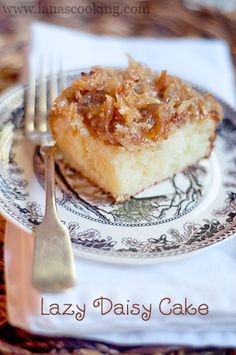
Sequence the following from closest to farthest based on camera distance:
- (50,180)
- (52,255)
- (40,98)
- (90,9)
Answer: (52,255) < (50,180) < (40,98) < (90,9)

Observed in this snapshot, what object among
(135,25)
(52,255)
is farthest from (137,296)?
(135,25)

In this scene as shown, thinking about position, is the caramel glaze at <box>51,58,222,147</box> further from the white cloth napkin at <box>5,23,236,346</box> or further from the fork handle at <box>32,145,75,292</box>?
the white cloth napkin at <box>5,23,236,346</box>

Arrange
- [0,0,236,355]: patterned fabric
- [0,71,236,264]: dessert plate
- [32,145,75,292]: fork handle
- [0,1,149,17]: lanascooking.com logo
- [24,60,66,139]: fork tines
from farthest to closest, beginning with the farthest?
[0,1,149,17]: lanascooking.com logo
[0,0,236,355]: patterned fabric
[24,60,66,139]: fork tines
[0,71,236,264]: dessert plate
[32,145,75,292]: fork handle

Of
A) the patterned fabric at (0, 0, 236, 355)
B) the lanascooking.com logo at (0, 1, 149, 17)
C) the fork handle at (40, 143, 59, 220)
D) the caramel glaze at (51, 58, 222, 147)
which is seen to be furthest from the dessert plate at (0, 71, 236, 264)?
the lanascooking.com logo at (0, 1, 149, 17)

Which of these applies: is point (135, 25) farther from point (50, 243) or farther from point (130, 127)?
point (50, 243)

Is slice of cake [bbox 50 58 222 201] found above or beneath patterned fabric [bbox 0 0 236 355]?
beneath

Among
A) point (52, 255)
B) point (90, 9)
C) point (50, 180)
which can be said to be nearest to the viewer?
point (52, 255)

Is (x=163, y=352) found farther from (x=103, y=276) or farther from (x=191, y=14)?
(x=191, y=14)
